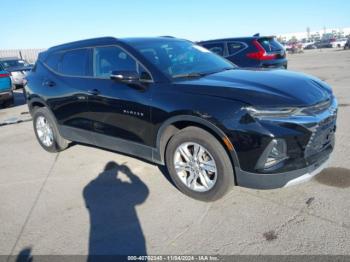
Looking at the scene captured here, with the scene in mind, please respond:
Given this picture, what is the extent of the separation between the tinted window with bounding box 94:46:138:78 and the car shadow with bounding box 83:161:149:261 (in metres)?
1.40

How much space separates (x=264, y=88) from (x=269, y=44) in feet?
23.6

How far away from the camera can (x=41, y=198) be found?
4.08 m

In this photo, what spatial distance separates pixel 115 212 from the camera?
11.7 ft

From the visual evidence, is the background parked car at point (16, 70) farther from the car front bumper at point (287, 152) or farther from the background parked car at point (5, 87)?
the car front bumper at point (287, 152)

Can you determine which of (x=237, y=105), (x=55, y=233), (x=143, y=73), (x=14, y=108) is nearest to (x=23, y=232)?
(x=55, y=233)

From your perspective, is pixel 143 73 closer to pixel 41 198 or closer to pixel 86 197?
pixel 86 197

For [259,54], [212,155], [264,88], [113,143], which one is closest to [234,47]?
[259,54]

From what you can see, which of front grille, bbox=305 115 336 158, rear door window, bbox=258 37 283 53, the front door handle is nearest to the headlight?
front grille, bbox=305 115 336 158

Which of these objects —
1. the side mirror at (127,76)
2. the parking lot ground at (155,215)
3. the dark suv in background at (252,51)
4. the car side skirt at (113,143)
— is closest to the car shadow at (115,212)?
the parking lot ground at (155,215)

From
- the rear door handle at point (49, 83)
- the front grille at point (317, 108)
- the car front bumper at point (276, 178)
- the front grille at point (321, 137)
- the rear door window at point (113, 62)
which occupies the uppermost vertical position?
the rear door window at point (113, 62)

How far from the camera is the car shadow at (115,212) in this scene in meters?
2.95

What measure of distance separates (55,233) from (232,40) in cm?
819

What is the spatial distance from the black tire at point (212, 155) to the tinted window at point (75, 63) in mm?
1891

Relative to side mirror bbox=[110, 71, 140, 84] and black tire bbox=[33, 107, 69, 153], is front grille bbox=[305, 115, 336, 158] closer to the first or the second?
side mirror bbox=[110, 71, 140, 84]
